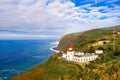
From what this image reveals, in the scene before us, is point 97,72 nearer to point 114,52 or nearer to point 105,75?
point 105,75

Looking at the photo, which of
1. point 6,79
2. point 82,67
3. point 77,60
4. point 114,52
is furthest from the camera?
point 6,79

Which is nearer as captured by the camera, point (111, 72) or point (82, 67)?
point (111, 72)

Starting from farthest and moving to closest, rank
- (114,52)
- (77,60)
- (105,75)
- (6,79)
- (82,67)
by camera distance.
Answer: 1. (6,79)
2. (114,52)
3. (77,60)
4. (82,67)
5. (105,75)

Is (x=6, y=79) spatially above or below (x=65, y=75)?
below

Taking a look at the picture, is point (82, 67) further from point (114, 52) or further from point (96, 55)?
point (114, 52)

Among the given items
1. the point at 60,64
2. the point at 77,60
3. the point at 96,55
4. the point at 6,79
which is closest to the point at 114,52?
the point at 96,55

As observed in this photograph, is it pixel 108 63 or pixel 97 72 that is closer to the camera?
pixel 97 72

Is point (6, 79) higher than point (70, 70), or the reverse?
point (70, 70)

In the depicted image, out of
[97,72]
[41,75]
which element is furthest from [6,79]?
[97,72]

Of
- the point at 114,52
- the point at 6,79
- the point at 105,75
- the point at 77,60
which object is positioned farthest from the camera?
the point at 6,79
